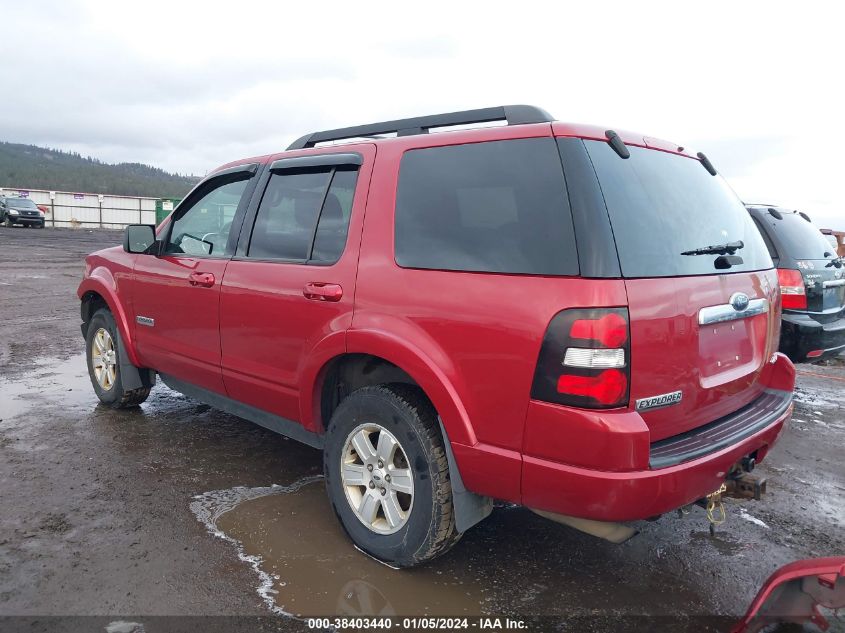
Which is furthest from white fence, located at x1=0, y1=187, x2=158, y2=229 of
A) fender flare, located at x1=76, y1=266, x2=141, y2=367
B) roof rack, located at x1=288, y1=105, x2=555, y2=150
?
roof rack, located at x1=288, y1=105, x2=555, y2=150

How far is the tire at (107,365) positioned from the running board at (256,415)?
2.17 ft

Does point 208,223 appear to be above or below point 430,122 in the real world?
below

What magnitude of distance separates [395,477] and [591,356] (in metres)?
1.10

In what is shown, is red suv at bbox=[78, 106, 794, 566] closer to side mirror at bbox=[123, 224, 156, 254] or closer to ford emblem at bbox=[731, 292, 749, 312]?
ford emblem at bbox=[731, 292, 749, 312]

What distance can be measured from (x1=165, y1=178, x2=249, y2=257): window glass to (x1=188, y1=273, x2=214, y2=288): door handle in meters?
0.14

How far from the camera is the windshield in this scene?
34219 millimetres

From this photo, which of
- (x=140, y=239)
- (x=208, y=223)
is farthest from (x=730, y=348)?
(x=140, y=239)

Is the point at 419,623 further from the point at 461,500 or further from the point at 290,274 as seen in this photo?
the point at 290,274

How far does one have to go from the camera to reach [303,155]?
11.6 feet

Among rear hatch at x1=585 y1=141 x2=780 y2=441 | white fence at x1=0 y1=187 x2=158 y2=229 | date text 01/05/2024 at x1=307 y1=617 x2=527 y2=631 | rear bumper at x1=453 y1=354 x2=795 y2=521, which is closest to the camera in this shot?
rear bumper at x1=453 y1=354 x2=795 y2=521

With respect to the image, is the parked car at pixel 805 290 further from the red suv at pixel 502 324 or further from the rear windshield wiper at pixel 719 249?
the rear windshield wiper at pixel 719 249

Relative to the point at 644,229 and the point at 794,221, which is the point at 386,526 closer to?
the point at 644,229

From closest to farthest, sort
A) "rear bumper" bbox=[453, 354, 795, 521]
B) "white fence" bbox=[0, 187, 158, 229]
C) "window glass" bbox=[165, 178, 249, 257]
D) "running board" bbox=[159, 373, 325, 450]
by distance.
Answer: "rear bumper" bbox=[453, 354, 795, 521]
"running board" bbox=[159, 373, 325, 450]
"window glass" bbox=[165, 178, 249, 257]
"white fence" bbox=[0, 187, 158, 229]

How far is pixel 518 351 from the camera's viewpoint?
232 cm
